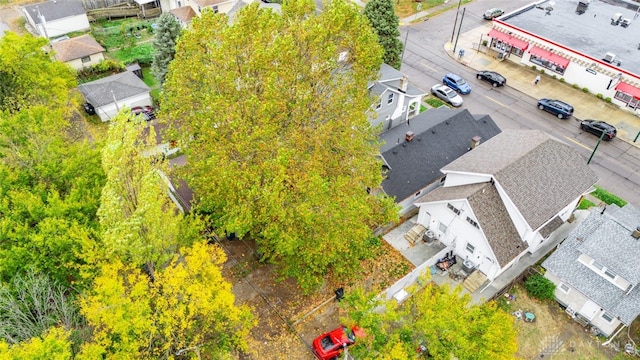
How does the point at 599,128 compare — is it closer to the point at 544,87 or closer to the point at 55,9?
the point at 544,87

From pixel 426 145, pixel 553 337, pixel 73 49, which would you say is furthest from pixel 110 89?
pixel 553 337

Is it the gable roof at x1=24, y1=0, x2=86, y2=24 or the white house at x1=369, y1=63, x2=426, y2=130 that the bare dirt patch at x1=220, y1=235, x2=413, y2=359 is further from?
the gable roof at x1=24, y1=0, x2=86, y2=24

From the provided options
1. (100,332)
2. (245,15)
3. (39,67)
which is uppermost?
(245,15)

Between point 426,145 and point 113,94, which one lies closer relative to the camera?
point 426,145

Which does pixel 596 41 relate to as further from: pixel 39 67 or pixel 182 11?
pixel 39 67

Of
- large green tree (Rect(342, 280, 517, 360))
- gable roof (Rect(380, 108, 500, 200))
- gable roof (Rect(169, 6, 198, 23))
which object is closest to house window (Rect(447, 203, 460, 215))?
gable roof (Rect(380, 108, 500, 200))

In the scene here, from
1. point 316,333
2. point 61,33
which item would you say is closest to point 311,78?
point 316,333

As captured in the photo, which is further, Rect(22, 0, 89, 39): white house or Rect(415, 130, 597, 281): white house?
Rect(22, 0, 89, 39): white house
